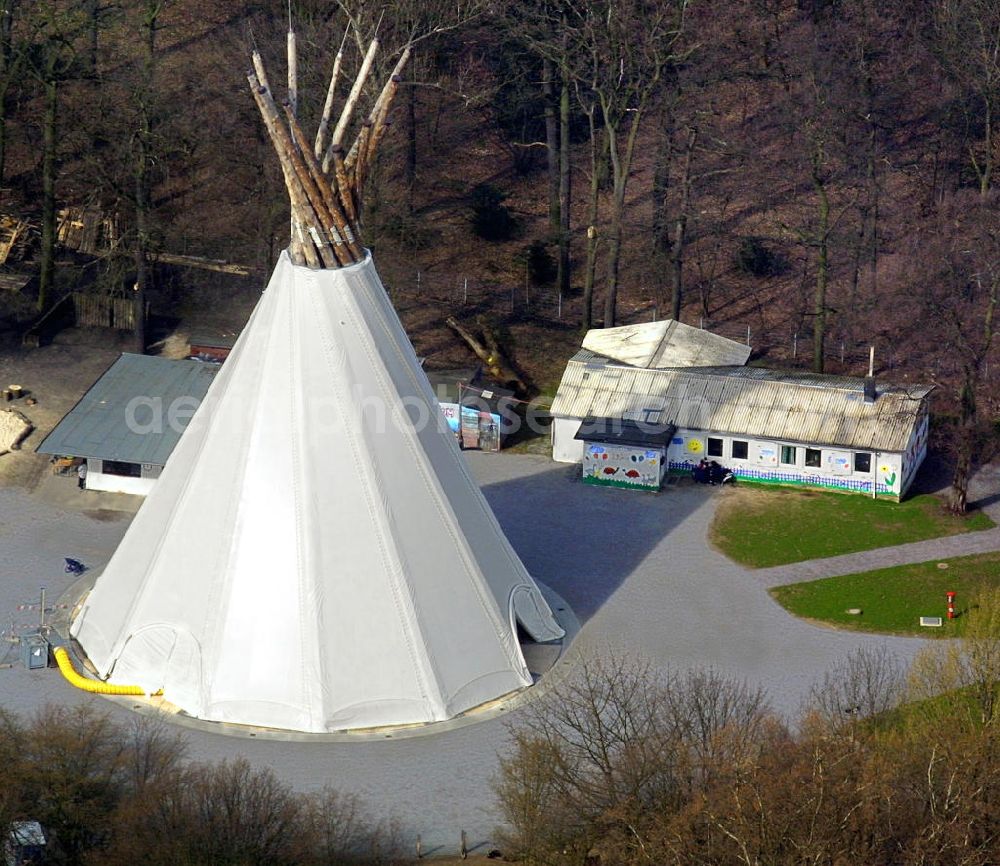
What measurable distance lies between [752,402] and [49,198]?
23436 millimetres

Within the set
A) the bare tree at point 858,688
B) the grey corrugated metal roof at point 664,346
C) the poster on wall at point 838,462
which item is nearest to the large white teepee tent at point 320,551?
the bare tree at point 858,688

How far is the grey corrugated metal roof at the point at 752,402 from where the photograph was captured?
5047cm

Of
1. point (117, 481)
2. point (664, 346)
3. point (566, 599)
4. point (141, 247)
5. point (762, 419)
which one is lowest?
point (566, 599)

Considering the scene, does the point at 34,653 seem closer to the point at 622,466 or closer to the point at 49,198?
the point at 622,466

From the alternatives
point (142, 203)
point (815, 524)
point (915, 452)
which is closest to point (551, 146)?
point (142, 203)

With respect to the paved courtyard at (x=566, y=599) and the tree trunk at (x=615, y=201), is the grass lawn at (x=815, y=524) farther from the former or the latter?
the tree trunk at (x=615, y=201)

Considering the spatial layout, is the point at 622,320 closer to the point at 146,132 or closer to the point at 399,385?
the point at 146,132

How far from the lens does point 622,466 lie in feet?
165

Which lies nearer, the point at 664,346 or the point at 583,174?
the point at 664,346

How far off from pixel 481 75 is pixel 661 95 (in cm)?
1282

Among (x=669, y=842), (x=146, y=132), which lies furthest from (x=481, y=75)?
(x=669, y=842)

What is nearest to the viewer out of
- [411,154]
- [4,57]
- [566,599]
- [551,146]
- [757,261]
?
[566,599]

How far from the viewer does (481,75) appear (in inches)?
2884

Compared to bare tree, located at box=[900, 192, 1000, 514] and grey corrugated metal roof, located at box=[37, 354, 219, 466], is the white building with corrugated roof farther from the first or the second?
grey corrugated metal roof, located at box=[37, 354, 219, 466]
